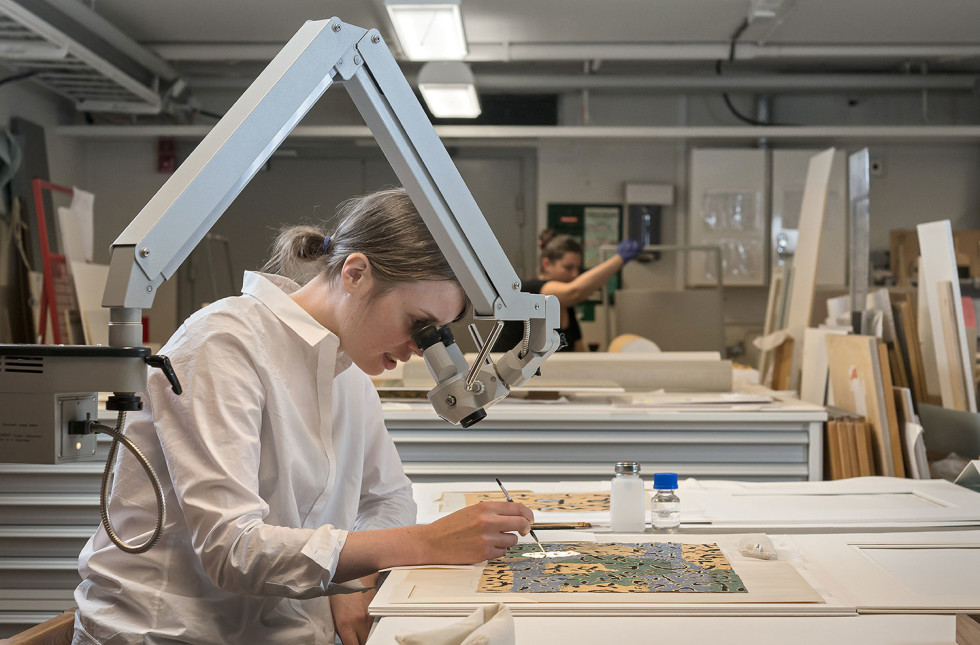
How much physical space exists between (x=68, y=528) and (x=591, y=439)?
1664 mm

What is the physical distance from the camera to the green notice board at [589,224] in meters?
6.70

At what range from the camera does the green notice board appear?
670cm

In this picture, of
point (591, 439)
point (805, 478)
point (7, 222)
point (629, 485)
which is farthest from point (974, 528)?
point (7, 222)

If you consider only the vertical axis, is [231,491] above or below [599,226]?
below

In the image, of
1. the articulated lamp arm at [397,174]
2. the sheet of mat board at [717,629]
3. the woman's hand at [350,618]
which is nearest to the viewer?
the articulated lamp arm at [397,174]

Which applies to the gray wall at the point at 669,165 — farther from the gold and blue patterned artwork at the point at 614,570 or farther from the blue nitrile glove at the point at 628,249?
the gold and blue patterned artwork at the point at 614,570

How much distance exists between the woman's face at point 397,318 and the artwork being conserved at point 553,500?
0.53m

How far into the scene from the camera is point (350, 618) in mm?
1592

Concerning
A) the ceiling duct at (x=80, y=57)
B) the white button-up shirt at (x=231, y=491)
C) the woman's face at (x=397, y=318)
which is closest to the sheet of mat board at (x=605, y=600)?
the white button-up shirt at (x=231, y=491)

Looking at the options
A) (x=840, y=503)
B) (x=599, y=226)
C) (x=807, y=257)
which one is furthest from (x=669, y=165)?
(x=840, y=503)

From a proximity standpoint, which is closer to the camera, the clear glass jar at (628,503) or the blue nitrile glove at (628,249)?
the clear glass jar at (628,503)

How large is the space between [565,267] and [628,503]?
315 cm

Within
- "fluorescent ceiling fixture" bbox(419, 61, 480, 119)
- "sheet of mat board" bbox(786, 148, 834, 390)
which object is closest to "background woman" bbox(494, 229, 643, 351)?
"sheet of mat board" bbox(786, 148, 834, 390)

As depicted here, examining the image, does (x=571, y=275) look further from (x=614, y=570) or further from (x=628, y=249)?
(x=614, y=570)
